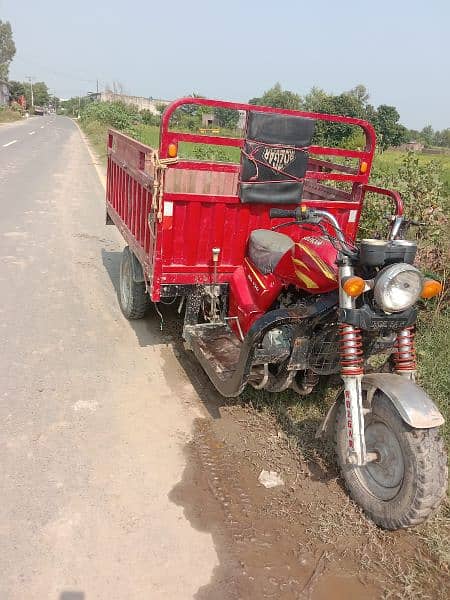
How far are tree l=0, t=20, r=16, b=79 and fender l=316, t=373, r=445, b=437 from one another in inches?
3730

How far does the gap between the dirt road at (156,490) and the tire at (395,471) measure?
145 millimetres

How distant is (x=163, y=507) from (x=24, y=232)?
258 inches

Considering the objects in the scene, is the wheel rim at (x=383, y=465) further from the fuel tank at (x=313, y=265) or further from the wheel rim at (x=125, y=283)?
the wheel rim at (x=125, y=283)

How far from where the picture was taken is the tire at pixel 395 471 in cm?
249

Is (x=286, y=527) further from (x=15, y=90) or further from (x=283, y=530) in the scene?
(x=15, y=90)

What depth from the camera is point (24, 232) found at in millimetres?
8250

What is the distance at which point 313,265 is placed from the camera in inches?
115

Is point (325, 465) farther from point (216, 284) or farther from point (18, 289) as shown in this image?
point (18, 289)

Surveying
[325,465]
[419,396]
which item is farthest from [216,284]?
[419,396]

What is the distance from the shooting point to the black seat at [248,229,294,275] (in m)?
3.53

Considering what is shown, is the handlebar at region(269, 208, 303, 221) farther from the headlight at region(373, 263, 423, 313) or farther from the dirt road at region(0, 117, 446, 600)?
the dirt road at region(0, 117, 446, 600)

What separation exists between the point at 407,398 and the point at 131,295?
10.7 ft

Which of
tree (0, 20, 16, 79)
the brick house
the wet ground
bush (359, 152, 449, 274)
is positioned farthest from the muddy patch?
tree (0, 20, 16, 79)

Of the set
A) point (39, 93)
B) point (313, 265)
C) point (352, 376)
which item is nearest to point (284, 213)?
point (313, 265)
